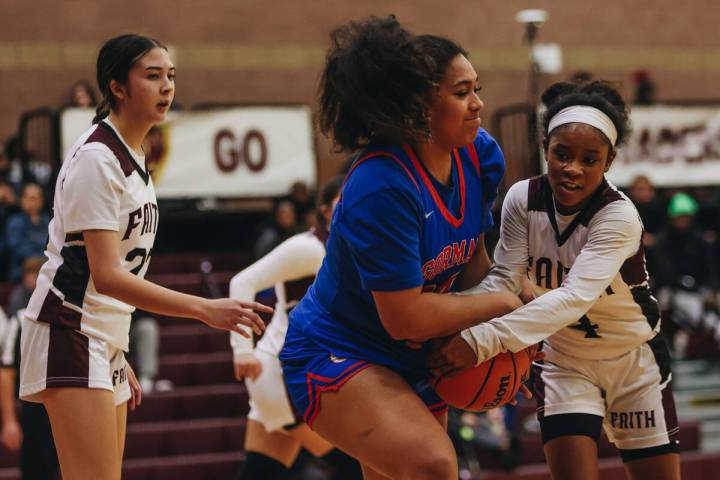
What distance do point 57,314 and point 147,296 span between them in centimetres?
A: 33

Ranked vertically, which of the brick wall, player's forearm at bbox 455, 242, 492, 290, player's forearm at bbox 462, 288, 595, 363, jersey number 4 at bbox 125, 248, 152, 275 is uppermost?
the brick wall

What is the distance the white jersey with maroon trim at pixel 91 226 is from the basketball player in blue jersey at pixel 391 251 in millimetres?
597

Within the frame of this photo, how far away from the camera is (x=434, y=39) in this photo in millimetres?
2992

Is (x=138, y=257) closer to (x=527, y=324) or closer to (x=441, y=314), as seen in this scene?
(x=441, y=314)

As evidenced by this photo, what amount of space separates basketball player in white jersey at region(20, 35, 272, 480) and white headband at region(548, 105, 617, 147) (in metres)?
1.17

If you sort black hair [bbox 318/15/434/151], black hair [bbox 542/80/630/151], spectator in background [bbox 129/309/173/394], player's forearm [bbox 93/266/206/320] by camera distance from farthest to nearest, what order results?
spectator in background [bbox 129/309/173/394] < black hair [bbox 542/80/630/151] < player's forearm [bbox 93/266/206/320] < black hair [bbox 318/15/434/151]

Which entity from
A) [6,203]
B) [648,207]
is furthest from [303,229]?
[648,207]

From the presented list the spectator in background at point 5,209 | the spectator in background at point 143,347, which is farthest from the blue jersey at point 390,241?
the spectator in background at point 5,209

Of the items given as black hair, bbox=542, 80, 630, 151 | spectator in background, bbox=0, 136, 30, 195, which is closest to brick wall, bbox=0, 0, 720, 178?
spectator in background, bbox=0, 136, 30, 195

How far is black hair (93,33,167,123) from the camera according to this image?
335 cm

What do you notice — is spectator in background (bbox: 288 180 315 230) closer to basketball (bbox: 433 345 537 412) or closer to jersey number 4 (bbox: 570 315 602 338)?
jersey number 4 (bbox: 570 315 602 338)

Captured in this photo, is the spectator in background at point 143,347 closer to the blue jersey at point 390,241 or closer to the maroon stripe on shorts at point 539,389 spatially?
the maroon stripe on shorts at point 539,389

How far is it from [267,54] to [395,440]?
10538 millimetres

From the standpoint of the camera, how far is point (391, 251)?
2775 mm
